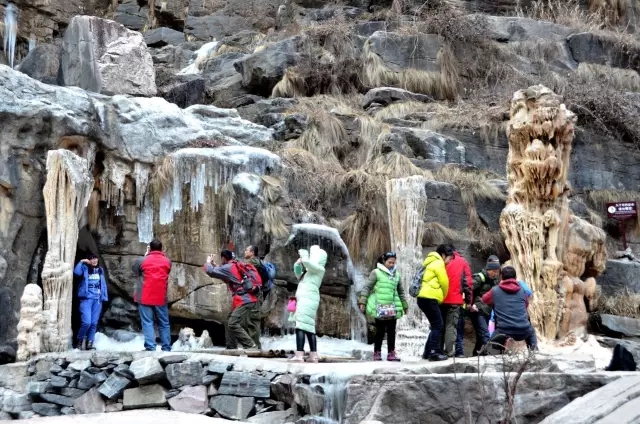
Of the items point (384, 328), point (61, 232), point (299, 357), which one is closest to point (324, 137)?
point (61, 232)

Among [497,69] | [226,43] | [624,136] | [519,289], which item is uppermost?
[226,43]

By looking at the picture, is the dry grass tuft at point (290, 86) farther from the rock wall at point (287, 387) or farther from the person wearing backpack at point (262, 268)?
the rock wall at point (287, 387)

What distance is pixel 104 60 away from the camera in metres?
17.2

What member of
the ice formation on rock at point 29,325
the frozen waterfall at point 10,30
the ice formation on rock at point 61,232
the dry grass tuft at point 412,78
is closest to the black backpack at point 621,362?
the ice formation on rock at point 61,232

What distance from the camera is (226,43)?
25281mm

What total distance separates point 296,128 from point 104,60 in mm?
4144

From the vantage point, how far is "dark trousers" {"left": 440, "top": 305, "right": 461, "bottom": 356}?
1031 cm

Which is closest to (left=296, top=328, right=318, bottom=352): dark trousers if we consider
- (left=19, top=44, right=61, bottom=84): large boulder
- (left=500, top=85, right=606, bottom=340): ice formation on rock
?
(left=500, top=85, right=606, bottom=340): ice formation on rock

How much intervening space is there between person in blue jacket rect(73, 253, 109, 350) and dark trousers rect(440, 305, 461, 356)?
4915 millimetres

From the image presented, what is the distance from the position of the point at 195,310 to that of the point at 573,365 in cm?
674

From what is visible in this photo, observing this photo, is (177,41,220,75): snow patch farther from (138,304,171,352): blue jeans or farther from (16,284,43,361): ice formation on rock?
(138,304,171,352): blue jeans

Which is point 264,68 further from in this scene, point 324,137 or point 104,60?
point 104,60

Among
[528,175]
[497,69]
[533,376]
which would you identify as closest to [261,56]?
[497,69]

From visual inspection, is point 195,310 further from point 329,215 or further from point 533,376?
point 533,376
